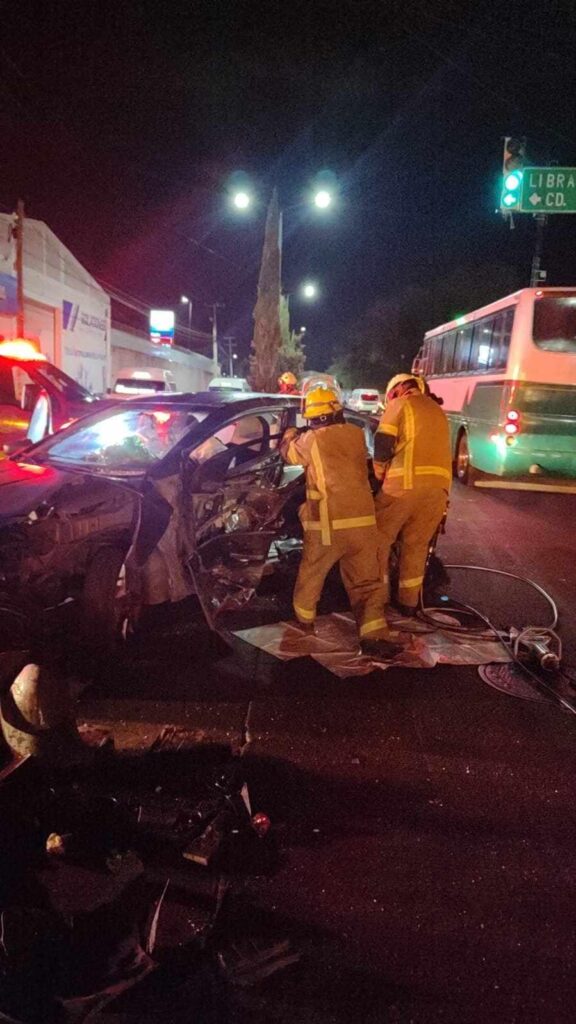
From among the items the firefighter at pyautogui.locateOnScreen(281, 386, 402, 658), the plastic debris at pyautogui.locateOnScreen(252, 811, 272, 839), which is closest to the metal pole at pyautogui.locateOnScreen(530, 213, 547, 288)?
the firefighter at pyautogui.locateOnScreen(281, 386, 402, 658)

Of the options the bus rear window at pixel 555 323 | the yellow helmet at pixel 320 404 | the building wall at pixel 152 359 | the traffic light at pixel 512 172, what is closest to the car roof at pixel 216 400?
the yellow helmet at pixel 320 404

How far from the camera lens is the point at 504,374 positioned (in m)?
11.0

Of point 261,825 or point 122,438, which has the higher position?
point 122,438

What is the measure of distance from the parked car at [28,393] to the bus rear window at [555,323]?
6.59 metres

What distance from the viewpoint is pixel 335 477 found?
14.7ft

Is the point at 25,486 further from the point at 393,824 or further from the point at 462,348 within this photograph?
the point at 462,348

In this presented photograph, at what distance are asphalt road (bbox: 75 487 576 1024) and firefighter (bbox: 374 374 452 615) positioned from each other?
1.06 meters

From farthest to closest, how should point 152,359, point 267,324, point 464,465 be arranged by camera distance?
1. point 152,359
2. point 267,324
3. point 464,465

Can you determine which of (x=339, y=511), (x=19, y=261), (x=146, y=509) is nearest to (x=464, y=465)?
(x=339, y=511)

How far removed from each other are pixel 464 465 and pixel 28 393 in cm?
822

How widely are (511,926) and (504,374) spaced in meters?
9.56

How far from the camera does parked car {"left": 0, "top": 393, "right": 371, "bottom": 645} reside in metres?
4.12

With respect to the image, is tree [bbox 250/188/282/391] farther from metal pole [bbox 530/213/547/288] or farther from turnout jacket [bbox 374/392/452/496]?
turnout jacket [bbox 374/392/452/496]

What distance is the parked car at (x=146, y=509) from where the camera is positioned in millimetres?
4117
